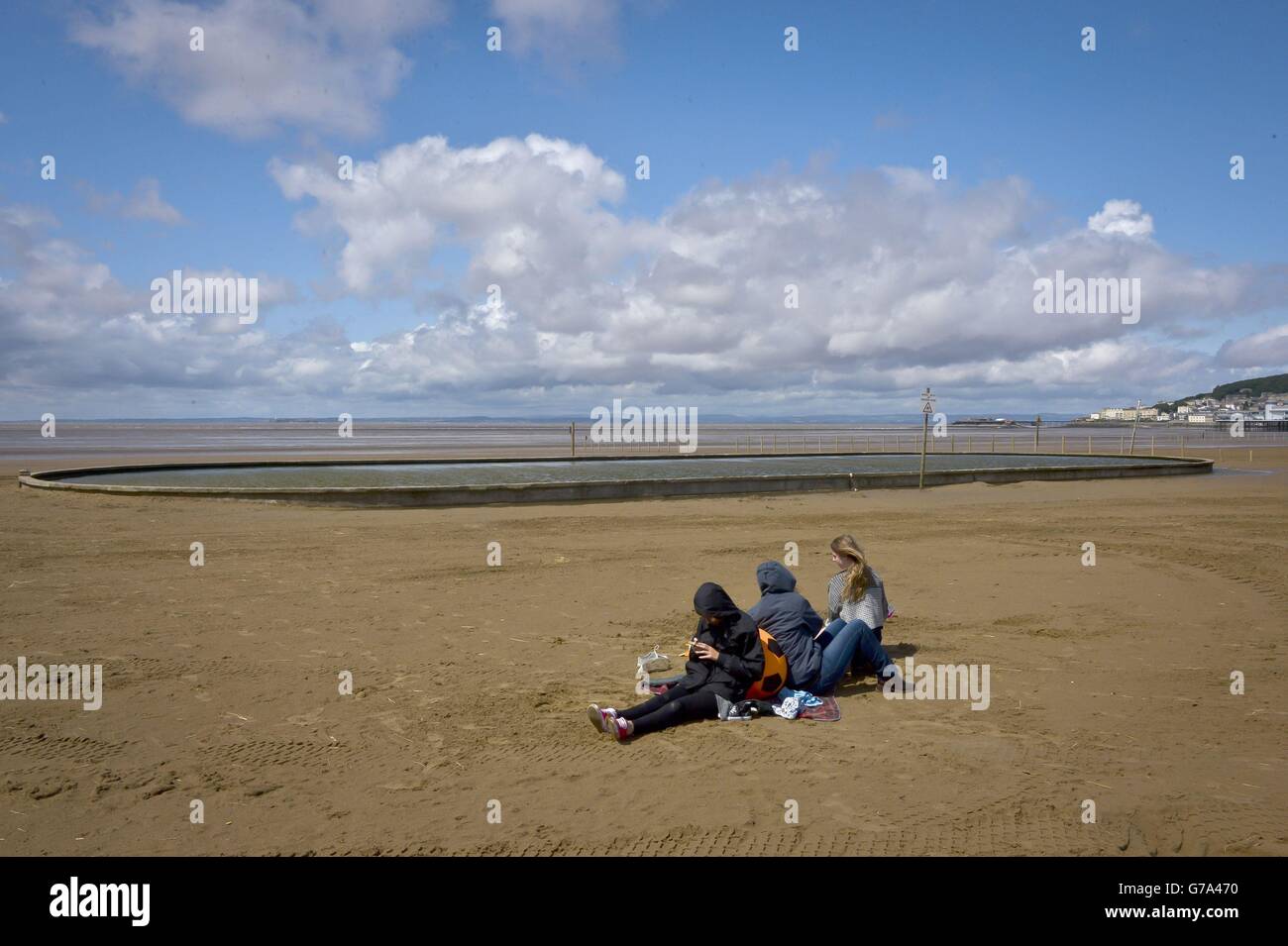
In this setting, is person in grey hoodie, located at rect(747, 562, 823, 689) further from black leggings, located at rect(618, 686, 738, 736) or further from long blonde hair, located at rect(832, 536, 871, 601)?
black leggings, located at rect(618, 686, 738, 736)

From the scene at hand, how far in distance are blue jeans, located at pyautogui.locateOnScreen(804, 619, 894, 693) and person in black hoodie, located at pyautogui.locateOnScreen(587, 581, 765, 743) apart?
71cm

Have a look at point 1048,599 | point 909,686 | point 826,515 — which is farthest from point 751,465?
point 909,686

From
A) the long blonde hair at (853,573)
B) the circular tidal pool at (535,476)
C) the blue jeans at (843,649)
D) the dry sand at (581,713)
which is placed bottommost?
the dry sand at (581,713)

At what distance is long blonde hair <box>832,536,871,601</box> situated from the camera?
6.70 m

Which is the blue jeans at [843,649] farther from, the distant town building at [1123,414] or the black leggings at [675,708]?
the distant town building at [1123,414]

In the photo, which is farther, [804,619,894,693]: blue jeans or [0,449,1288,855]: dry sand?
[804,619,894,693]: blue jeans

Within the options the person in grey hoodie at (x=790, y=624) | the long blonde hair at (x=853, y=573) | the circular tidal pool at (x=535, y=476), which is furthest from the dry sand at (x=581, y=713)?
the circular tidal pool at (x=535, y=476)

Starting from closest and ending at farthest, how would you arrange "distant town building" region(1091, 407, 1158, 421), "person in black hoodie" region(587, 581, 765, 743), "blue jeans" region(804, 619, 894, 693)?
"person in black hoodie" region(587, 581, 765, 743)
"blue jeans" region(804, 619, 894, 693)
"distant town building" region(1091, 407, 1158, 421)

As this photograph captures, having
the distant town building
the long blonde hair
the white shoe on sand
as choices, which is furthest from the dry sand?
the distant town building

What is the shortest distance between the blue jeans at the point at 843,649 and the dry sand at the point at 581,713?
27cm

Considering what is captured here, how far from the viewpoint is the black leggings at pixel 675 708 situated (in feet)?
18.9
